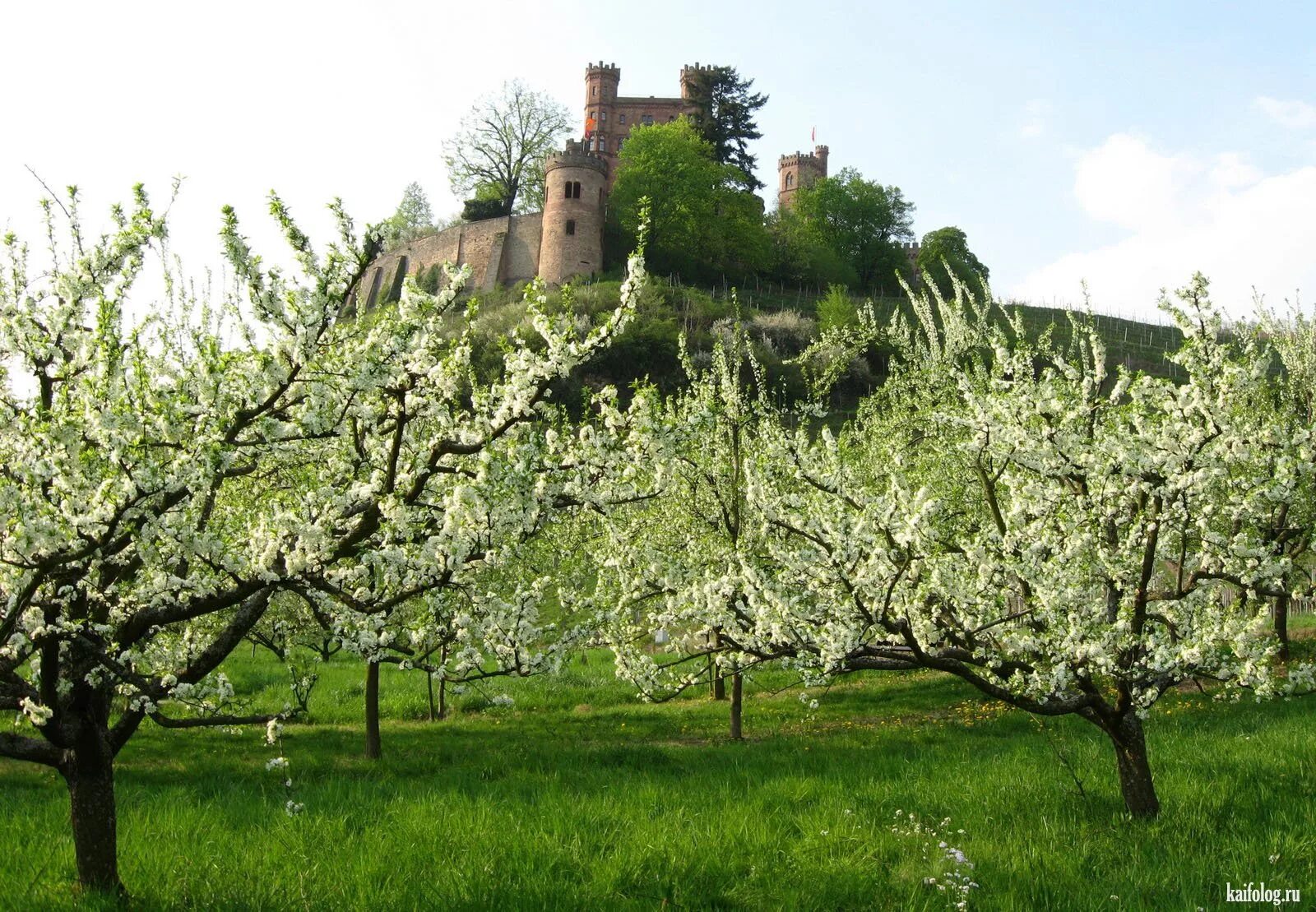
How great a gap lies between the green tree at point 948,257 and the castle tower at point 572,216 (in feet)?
103

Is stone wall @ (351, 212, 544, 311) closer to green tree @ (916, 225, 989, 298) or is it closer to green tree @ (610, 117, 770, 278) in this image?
green tree @ (610, 117, 770, 278)

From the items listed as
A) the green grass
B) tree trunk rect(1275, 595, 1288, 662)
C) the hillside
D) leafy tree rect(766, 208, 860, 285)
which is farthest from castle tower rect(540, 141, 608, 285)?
the green grass

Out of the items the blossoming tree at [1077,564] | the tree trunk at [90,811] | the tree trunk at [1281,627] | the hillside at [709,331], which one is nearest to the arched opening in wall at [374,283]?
the hillside at [709,331]

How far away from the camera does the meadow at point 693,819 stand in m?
7.37

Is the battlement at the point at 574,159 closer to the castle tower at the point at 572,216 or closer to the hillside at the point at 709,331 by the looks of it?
the castle tower at the point at 572,216

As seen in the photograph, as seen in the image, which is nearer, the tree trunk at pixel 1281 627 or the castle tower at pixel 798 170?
the tree trunk at pixel 1281 627

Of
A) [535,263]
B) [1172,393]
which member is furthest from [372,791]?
[535,263]

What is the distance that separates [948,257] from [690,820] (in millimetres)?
84298

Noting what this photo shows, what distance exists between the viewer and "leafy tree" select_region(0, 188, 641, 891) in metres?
6.04

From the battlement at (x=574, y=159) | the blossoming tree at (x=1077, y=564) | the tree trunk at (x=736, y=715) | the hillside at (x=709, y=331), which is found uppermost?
the battlement at (x=574, y=159)

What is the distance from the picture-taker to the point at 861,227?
8781 centimetres

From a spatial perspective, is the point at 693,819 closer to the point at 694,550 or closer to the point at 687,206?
the point at 694,550

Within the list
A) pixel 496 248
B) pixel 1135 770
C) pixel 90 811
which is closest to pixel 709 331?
pixel 496 248

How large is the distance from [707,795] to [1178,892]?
4931 millimetres
